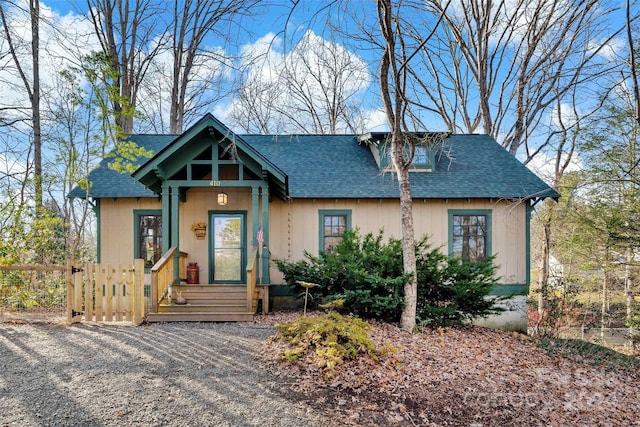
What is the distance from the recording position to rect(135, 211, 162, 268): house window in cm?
1019

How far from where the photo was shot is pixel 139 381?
4312 mm

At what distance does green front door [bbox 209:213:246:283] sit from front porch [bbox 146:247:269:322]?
1535 mm

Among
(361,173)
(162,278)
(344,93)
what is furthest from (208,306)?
(344,93)

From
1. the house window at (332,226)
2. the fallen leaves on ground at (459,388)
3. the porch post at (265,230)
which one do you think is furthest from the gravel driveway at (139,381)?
the house window at (332,226)

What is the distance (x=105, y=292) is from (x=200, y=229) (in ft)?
10.3

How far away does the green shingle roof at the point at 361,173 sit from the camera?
33.0ft

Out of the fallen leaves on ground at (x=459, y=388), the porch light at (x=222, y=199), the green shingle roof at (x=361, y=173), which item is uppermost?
the green shingle roof at (x=361, y=173)

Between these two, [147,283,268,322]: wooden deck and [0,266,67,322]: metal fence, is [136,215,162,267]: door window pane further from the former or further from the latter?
[147,283,268,322]: wooden deck

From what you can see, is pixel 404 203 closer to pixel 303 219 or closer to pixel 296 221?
pixel 303 219

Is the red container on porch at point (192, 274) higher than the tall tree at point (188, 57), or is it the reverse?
the tall tree at point (188, 57)

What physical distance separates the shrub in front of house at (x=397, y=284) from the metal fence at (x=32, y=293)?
5.14 metres

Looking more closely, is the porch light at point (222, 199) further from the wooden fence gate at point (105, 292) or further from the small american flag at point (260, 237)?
the wooden fence gate at point (105, 292)

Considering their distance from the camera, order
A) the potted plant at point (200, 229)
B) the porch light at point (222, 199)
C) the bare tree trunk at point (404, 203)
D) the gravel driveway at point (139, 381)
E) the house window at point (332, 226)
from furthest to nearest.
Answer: the house window at point (332, 226), the potted plant at point (200, 229), the porch light at point (222, 199), the bare tree trunk at point (404, 203), the gravel driveway at point (139, 381)

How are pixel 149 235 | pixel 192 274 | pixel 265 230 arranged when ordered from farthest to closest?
pixel 149 235
pixel 192 274
pixel 265 230
